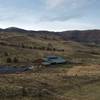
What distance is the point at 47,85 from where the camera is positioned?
29.4 meters

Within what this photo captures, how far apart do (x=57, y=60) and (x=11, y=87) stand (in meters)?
33.7

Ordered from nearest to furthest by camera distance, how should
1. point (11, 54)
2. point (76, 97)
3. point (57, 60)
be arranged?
point (76, 97)
point (57, 60)
point (11, 54)

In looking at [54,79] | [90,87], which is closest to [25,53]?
[54,79]

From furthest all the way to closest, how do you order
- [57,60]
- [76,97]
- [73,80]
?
1. [57,60]
2. [73,80]
3. [76,97]

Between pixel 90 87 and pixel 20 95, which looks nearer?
pixel 20 95

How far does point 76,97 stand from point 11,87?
5832 mm

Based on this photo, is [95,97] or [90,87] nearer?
[95,97]

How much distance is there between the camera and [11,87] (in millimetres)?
25734

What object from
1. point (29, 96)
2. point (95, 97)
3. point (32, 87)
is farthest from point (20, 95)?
point (95, 97)

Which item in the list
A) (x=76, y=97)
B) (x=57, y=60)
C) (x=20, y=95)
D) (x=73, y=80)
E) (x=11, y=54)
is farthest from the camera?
(x=11, y=54)

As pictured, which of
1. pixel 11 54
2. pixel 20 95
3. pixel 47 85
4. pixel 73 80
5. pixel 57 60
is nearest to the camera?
pixel 20 95

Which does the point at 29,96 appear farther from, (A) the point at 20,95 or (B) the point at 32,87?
(B) the point at 32,87

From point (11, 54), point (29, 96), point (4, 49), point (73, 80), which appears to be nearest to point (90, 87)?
point (73, 80)

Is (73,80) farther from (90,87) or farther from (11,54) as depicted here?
(11,54)
